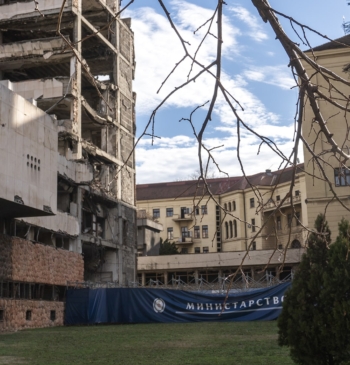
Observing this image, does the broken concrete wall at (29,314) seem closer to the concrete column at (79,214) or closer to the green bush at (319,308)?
the concrete column at (79,214)

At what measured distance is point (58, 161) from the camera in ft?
110

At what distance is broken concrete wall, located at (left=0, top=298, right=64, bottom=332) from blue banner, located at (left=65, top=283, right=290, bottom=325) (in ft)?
3.12

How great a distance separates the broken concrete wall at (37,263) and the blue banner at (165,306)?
6.32 ft

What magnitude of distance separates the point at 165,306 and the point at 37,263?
6.89m

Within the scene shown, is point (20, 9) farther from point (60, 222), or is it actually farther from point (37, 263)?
point (37, 263)

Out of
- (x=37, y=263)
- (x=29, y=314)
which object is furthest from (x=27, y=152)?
(x=29, y=314)

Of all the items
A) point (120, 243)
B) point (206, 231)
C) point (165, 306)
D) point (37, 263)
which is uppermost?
point (206, 231)

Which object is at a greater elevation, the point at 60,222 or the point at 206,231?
the point at 206,231

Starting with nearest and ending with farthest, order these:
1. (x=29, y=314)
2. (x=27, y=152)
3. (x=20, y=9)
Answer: (x=27, y=152), (x=29, y=314), (x=20, y=9)

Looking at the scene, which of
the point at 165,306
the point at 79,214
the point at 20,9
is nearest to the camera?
the point at 165,306

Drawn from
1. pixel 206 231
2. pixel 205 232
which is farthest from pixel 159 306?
pixel 205 232

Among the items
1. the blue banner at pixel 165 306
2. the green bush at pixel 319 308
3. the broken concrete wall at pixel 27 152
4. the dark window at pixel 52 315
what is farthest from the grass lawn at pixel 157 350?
the dark window at pixel 52 315

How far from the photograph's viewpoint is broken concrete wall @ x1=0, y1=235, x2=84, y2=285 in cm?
2773

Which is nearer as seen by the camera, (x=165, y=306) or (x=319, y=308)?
(x=319, y=308)
